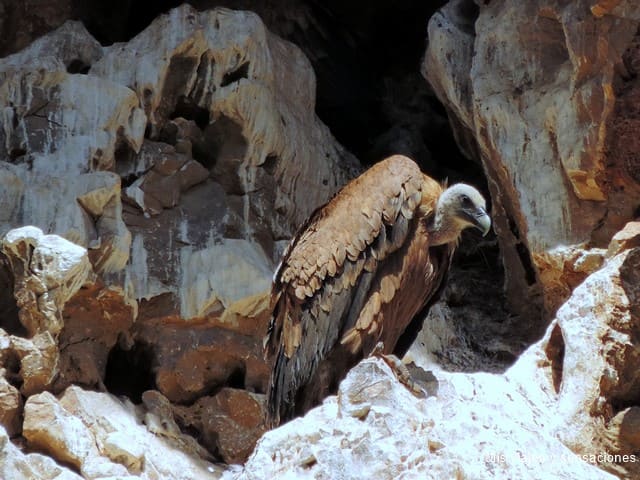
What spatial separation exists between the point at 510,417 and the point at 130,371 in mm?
2558

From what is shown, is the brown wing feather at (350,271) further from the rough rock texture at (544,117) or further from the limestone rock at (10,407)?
the limestone rock at (10,407)

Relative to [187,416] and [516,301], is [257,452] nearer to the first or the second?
[187,416]

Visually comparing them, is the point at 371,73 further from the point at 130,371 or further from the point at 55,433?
the point at 55,433

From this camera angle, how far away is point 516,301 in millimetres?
6199

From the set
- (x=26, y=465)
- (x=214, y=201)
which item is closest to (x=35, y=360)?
(x=26, y=465)

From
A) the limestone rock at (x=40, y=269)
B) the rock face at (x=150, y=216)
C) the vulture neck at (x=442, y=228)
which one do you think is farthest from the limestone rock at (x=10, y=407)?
the vulture neck at (x=442, y=228)

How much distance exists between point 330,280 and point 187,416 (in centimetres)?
145

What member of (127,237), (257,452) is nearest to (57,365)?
(127,237)

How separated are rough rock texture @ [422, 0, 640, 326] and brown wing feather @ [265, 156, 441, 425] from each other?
2.97ft

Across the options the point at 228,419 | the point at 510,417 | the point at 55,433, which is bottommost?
the point at 228,419

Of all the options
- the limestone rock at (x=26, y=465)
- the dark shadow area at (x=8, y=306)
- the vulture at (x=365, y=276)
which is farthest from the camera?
the dark shadow area at (x=8, y=306)

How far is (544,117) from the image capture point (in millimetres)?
5559

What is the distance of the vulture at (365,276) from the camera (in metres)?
4.61

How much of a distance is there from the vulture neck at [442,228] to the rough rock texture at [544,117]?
94 centimetres
